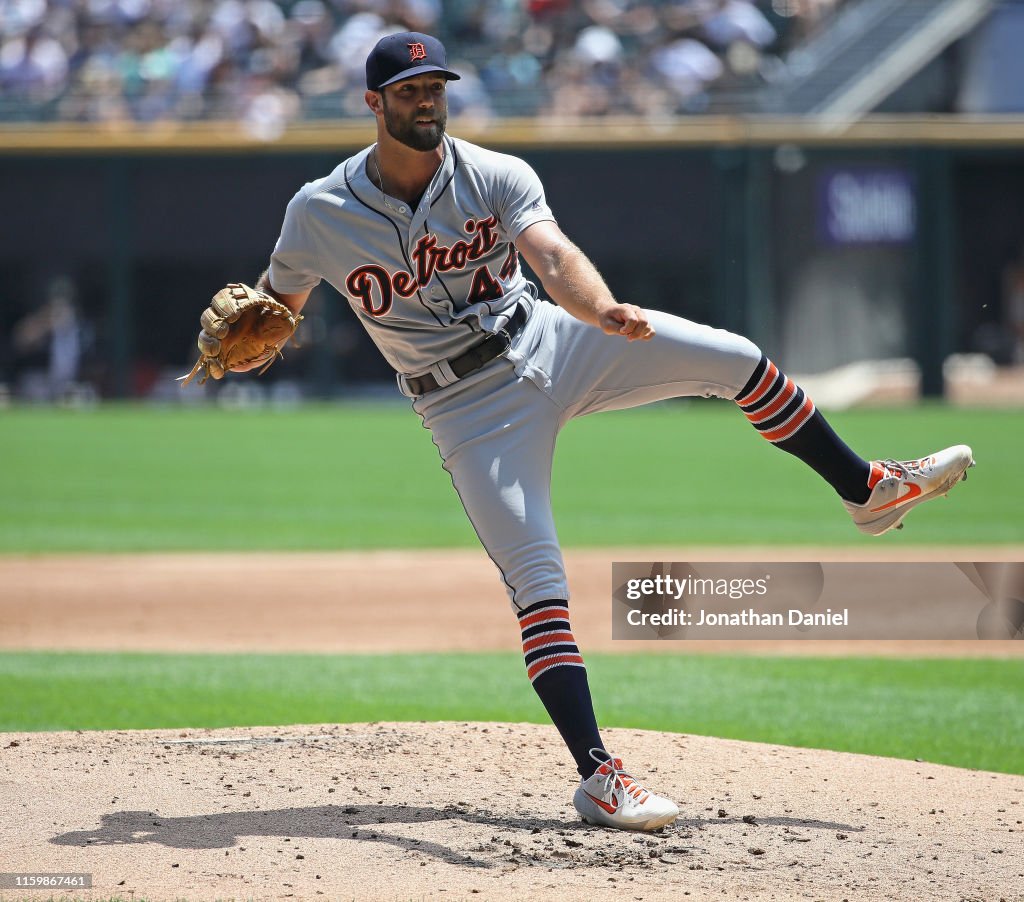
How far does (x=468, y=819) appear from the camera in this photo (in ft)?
11.7

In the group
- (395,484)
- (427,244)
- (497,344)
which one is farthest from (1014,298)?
(427,244)

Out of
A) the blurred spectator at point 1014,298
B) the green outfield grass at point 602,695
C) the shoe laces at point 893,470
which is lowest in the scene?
the green outfield grass at point 602,695

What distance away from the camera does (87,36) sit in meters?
21.6

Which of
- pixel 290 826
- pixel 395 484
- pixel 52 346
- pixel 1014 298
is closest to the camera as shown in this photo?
pixel 290 826

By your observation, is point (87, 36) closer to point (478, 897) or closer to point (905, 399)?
point (905, 399)

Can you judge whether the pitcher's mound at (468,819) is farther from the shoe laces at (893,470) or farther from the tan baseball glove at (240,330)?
the tan baseball glove at (240,330)

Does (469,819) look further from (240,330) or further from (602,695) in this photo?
(602,695)

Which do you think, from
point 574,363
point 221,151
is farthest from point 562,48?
point 574,363

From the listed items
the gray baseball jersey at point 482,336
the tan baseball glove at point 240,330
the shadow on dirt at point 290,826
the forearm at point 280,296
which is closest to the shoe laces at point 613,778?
the shadow on dirt at point 290,826

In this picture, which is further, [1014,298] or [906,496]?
[1014,298]

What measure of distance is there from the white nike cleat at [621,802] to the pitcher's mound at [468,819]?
0.05 meters

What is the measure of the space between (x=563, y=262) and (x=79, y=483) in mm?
10621

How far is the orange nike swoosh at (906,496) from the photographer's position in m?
3.74

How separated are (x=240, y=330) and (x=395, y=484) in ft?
31.6
